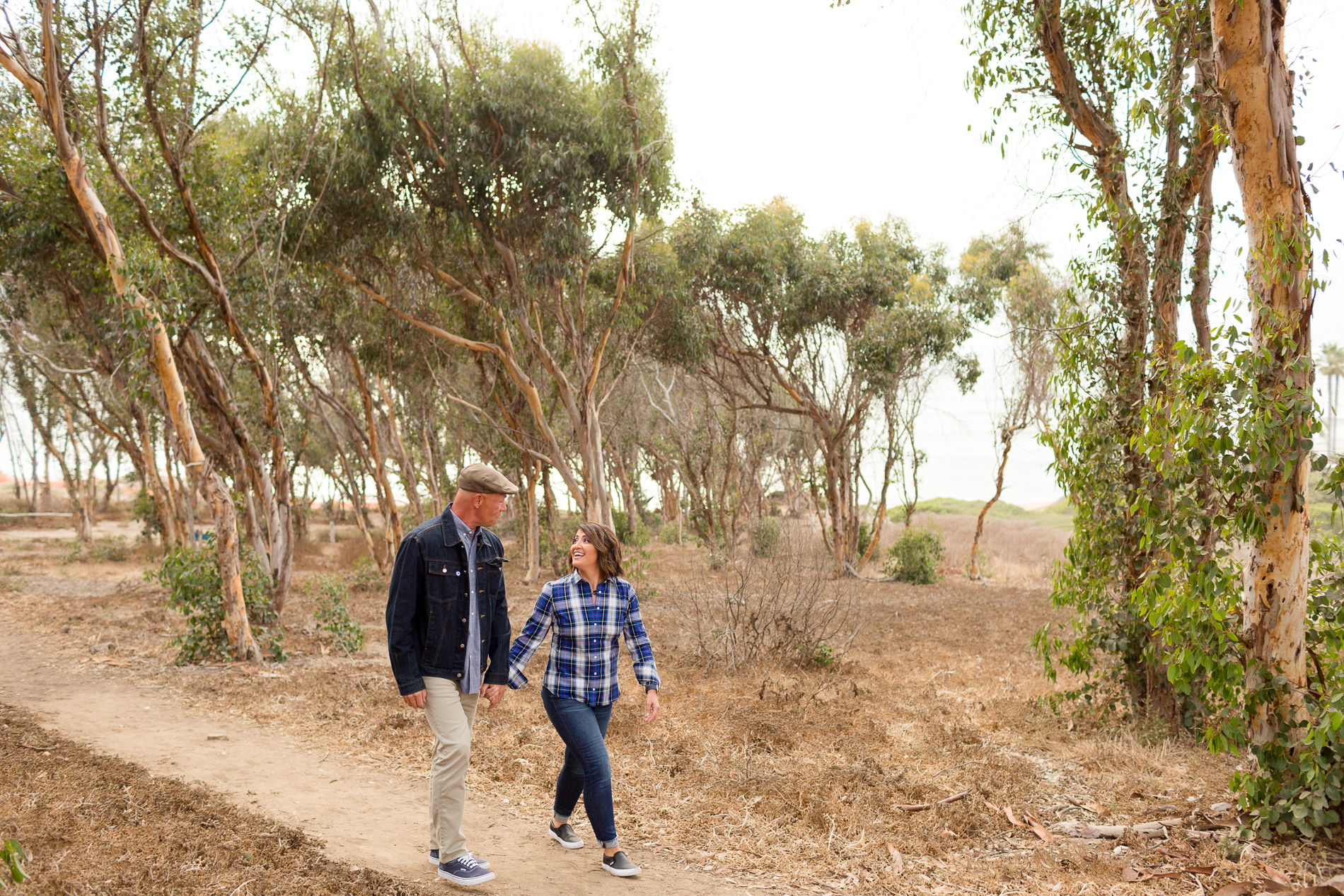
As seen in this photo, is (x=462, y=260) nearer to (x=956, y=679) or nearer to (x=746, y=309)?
(x=746, y=309)

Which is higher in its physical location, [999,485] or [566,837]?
[999,485]

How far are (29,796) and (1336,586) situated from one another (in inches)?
271

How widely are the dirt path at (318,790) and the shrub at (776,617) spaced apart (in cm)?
391

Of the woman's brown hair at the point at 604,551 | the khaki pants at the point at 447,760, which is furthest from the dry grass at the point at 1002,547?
the khaki pants at the point at 447,760

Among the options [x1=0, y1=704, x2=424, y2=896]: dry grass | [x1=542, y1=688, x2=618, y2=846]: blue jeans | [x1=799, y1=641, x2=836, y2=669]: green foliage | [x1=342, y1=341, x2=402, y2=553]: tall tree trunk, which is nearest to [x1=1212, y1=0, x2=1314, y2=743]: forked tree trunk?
[x1=542, y1=688, x2=618, y2=846]: blue jeans

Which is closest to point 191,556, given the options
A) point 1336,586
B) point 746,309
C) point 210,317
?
point 210,317

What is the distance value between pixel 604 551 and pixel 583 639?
404mm

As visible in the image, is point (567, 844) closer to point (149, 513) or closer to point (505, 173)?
point (505, 173)

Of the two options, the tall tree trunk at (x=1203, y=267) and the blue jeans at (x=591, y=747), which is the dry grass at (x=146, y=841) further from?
the tall tree trunk at (x=1203, y=267)

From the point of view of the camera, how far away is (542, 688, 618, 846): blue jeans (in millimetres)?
3949

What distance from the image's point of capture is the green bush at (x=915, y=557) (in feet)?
60.7

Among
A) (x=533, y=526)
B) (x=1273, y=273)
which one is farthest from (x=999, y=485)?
(x=1273, y=273)

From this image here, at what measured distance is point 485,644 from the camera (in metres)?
4.05

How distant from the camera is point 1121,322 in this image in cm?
626
